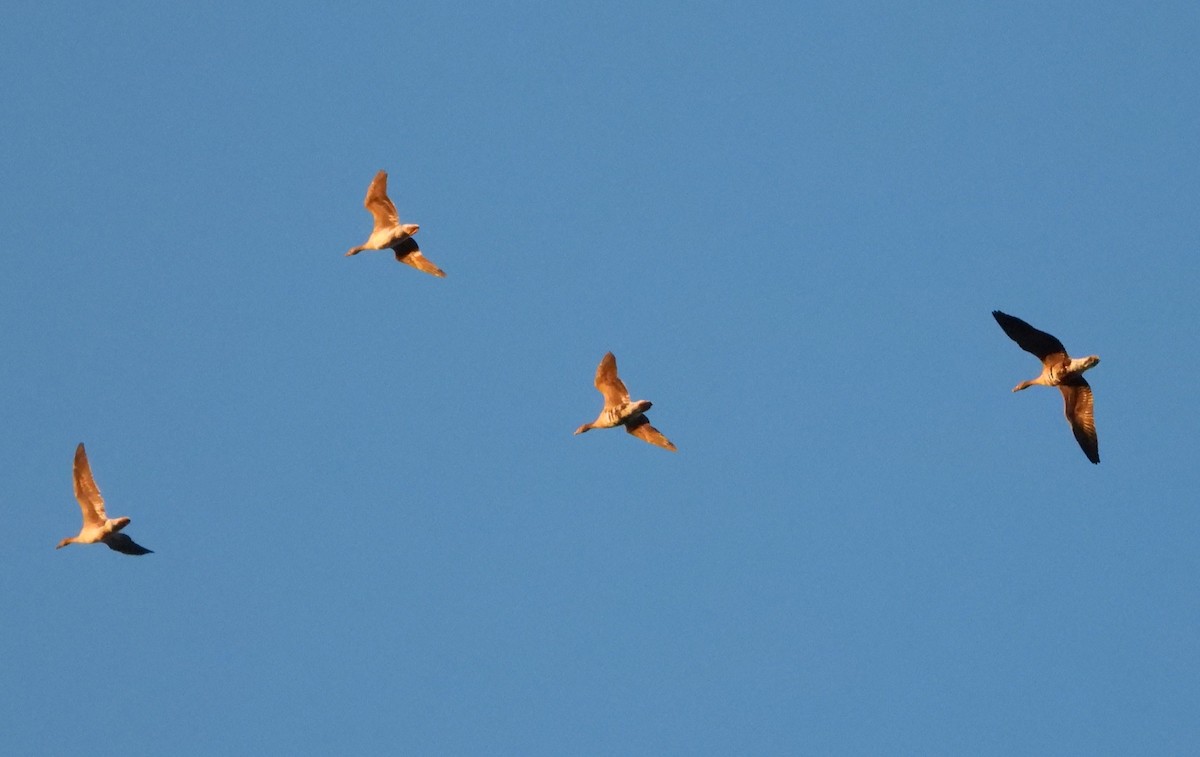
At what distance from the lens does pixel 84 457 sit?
62.0m

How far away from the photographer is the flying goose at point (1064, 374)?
58.8 metres

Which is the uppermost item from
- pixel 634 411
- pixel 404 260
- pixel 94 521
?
pixel 404 260

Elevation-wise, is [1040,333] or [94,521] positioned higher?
[1040,333]

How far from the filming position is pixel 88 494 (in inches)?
2453

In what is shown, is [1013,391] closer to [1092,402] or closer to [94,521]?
[1092,402]

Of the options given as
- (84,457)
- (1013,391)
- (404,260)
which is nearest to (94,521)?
(84,457)

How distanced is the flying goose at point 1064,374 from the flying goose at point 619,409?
983 cm

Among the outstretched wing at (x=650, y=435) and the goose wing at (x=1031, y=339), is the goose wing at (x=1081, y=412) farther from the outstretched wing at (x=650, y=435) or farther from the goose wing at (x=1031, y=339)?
the outstretched wing at (x=650, y=435)

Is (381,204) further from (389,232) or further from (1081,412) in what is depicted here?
(1081,412)

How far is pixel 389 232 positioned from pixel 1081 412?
20.4 metres

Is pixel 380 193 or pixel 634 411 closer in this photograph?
pixel 634 411

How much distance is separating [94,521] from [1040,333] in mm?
26581

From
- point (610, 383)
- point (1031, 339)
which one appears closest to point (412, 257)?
point (610, 383)

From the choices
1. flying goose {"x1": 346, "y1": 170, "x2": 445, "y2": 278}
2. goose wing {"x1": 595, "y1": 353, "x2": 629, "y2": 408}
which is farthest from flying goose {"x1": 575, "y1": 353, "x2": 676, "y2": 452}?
flying goose {"x1": 346, "y1": 170, "x2": 445, "y2": 278}
